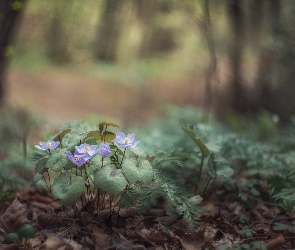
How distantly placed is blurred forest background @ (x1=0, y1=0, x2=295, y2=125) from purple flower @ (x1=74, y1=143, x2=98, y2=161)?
5.70 ft

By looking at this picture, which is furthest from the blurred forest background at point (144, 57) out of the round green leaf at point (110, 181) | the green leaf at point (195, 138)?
the round green leaf at point (110, 181)

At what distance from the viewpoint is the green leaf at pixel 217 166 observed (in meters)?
2.07

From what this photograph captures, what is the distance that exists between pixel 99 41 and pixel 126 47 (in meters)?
0.94

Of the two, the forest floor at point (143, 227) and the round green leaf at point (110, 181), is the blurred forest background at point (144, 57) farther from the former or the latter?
the round green leaf at point (110, 181)

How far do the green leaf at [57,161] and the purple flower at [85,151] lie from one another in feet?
0.22

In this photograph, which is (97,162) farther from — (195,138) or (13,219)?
(195,138)

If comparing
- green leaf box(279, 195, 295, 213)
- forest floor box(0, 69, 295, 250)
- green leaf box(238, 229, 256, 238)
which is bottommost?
forest floor box(0, 69, 295, 250)

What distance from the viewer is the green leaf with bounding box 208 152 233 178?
207cm

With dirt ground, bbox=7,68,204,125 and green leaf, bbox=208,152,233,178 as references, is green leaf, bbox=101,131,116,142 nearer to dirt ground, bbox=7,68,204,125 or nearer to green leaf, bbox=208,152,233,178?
green leaf, bbox=208,152,233,178

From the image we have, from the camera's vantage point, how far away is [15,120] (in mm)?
4852

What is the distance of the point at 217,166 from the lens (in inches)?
83.1

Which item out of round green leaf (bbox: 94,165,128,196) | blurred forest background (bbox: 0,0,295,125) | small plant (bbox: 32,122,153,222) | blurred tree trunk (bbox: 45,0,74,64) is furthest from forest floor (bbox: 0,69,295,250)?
blurred tree trunk (bbox: 45,0,74,64)

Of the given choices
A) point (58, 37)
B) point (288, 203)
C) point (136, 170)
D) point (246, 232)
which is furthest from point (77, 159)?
point (58, 37)

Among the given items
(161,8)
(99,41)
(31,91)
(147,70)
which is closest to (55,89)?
(31,91)
